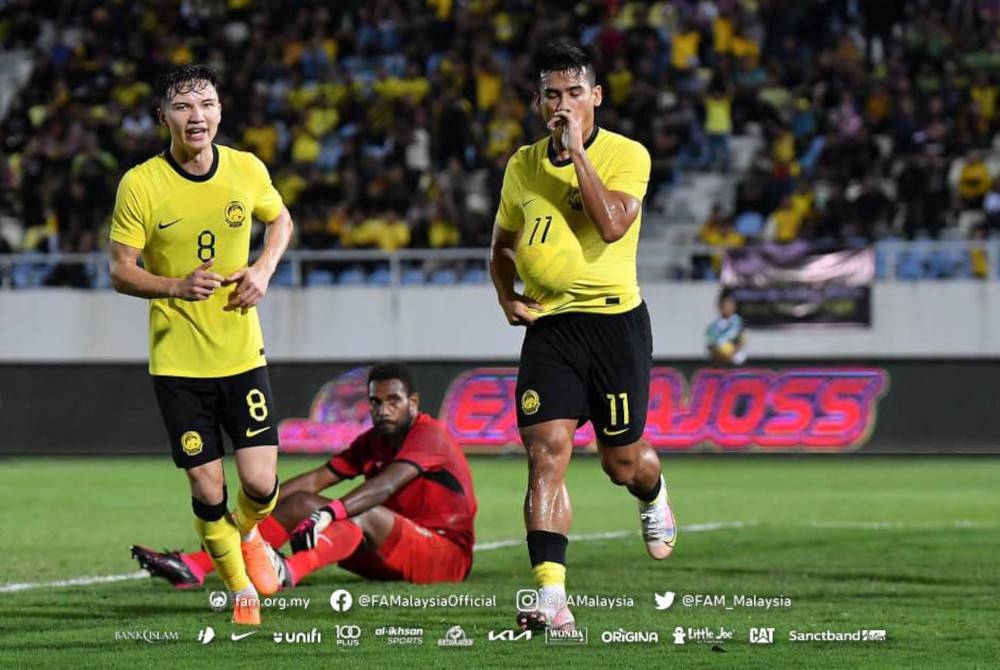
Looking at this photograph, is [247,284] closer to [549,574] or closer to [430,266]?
[549,574]

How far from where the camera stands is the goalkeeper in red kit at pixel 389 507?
385 inches

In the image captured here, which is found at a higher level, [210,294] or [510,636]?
[210,294]

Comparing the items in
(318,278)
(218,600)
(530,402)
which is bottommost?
(218,600)

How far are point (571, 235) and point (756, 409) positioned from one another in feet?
50.4

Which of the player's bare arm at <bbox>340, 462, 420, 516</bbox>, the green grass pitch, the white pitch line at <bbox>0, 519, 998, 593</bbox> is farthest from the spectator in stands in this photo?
the player's bare arm at <bbox>340, 462, 420, 516</bbox>

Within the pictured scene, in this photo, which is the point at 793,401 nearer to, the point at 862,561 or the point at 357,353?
the point at 357,353

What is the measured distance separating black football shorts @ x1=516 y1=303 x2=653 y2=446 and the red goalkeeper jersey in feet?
6.50

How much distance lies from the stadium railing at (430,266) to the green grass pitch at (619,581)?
5.62 metres

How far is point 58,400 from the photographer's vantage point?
24.3 metres

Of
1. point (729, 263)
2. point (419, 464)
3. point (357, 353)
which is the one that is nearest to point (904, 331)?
point (729, 263)

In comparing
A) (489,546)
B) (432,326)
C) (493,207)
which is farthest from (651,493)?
(432,326)

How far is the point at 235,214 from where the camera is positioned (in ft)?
27.4

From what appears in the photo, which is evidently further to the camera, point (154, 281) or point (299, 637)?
point (154, 281)

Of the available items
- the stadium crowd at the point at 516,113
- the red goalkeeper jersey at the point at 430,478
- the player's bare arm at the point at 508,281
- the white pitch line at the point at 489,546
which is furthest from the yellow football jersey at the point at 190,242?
the stadium crowd at the point at 516,113
